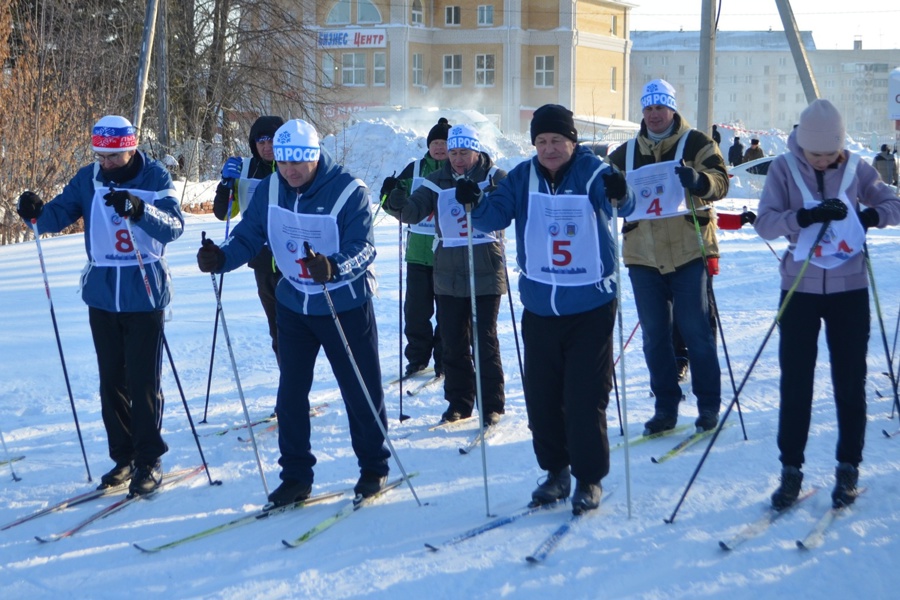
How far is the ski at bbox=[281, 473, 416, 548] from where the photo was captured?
13.9 ft

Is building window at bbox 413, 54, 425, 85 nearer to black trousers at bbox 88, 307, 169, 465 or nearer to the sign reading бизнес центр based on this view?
the sign reading бизнес центр

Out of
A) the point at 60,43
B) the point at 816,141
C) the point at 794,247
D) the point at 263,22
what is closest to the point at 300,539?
the point at 794,247

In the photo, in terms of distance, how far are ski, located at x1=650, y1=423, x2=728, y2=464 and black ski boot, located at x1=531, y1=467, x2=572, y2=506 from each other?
0.71 metres

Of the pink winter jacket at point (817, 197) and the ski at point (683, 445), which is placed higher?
the pink winter jacket at point (817, 197)

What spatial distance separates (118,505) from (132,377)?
0.63m

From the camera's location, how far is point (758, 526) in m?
4.16

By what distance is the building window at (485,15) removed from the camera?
51250 millimetres

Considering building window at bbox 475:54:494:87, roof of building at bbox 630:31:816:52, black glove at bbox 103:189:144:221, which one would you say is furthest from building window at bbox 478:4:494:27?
black glove at bbox 103:189:144:221

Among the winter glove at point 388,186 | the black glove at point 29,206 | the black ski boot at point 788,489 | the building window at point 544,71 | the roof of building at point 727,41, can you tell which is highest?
the roof of building at point 727,41

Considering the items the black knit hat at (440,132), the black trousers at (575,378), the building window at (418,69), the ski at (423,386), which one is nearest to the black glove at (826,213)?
the black trousers at (575,378)

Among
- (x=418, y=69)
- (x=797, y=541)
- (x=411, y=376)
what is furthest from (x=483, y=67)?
(x=797, y=541)

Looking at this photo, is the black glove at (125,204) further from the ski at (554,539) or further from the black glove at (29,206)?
the ski at (554,539)

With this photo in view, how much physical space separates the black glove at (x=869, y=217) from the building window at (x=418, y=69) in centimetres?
4837

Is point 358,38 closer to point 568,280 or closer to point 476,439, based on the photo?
point 476,439
